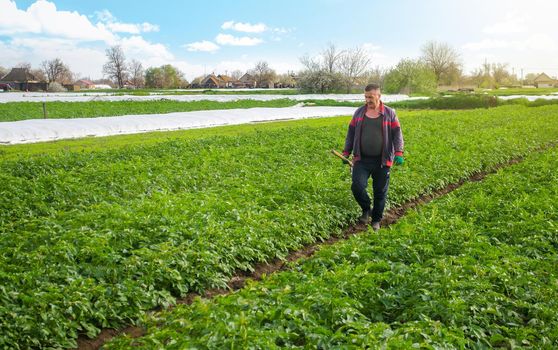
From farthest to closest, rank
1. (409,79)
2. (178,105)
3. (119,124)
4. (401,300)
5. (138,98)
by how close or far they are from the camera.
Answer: (409,79) → (138,98) → (178,105) → (119,124) → (401,300)

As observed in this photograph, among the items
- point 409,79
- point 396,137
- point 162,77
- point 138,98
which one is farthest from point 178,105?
point 162,77

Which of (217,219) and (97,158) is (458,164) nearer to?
(217,219)

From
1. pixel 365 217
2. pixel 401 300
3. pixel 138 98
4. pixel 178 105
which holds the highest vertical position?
pixel 138 98

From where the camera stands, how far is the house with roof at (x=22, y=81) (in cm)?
9506

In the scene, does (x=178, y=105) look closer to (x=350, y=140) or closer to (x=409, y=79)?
(x=350, y=140)

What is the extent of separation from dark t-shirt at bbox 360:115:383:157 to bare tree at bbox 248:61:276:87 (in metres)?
112

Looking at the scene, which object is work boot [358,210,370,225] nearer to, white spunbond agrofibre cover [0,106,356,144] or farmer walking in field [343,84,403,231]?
farmer walking in field [343,84,403,231]

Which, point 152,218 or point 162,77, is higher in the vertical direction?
point 162,77

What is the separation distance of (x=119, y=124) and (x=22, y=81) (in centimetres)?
8919

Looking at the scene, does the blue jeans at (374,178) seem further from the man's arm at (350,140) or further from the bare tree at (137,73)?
the bare tree at (137,73)

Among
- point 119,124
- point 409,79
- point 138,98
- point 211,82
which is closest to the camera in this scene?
point 119,124

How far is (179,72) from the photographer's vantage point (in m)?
119

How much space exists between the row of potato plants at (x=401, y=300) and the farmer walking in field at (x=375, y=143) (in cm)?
143

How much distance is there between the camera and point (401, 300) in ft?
17.2
